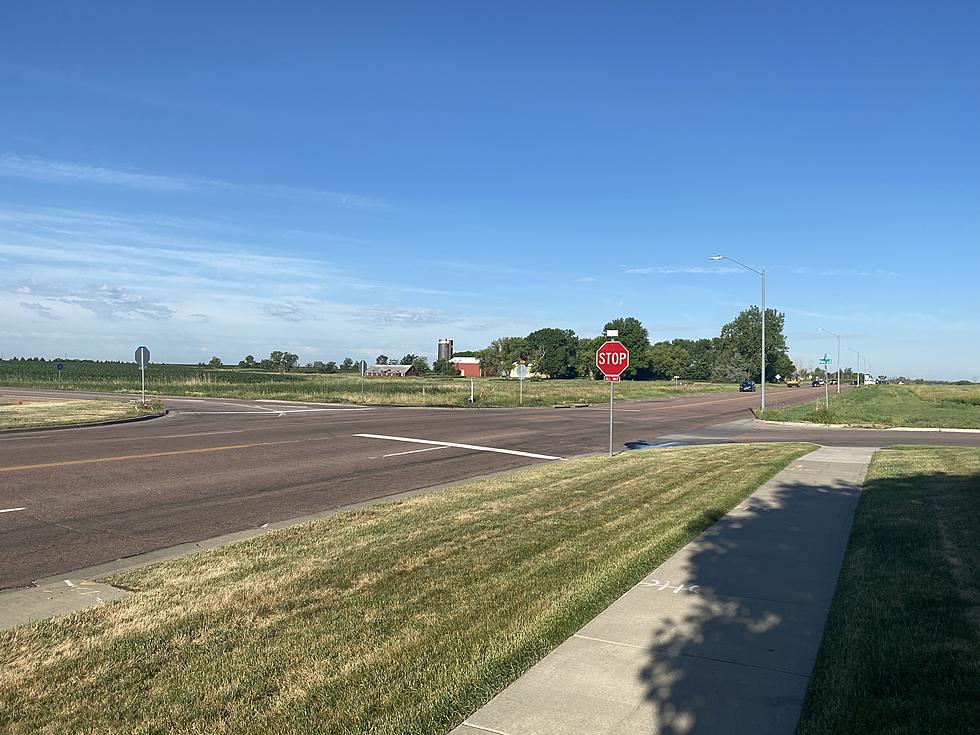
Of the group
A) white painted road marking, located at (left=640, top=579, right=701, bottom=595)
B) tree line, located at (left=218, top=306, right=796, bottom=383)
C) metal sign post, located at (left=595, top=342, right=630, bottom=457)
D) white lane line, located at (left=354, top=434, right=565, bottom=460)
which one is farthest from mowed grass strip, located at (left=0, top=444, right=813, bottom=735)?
tree line, located at (left=218, top=306, right=796, bottom=383)

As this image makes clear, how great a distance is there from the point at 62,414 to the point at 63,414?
4cm

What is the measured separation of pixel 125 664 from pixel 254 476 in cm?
898

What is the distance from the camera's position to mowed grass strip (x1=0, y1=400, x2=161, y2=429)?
949 inches

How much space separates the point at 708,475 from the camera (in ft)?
41.2

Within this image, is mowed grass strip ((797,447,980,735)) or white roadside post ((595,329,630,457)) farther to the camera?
white roadside post ((595,329,630,457))

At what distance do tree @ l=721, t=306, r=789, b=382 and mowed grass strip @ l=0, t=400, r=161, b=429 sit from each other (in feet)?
454

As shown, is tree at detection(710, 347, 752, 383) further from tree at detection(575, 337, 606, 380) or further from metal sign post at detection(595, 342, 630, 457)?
metal sign post at detection(595, 342, 630, 457)

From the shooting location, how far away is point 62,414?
28.0 meters

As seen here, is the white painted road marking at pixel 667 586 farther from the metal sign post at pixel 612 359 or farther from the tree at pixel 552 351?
the tree at pixel 552 351

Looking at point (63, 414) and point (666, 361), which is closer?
point (63, 414)

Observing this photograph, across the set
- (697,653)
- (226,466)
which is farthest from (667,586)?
(226,466)

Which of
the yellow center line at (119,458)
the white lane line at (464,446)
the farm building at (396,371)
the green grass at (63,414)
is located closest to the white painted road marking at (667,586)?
the white lane line at (464,446)

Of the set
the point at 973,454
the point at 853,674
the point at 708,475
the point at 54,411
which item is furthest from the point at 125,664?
the point at 54,411

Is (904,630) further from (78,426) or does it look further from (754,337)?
(754,337)
